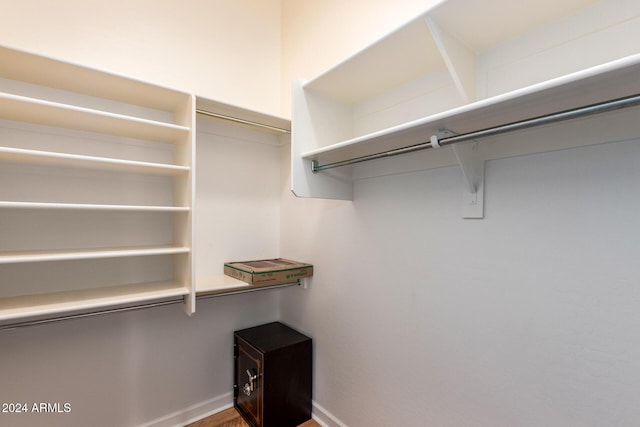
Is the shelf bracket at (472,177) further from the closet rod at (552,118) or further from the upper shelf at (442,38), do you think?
the upper shelf at (442,38)

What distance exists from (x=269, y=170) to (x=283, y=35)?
1.01 meters

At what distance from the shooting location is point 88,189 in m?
1.53

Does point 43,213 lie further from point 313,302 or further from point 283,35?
point 283,35

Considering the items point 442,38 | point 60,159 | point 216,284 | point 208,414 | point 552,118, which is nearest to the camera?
point 552,118

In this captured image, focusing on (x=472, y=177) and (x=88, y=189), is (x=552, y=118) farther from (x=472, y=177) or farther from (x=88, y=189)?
(x=88, y=189)

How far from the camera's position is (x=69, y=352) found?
1497 millimetres

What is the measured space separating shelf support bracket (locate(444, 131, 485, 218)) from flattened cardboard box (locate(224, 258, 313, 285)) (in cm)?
103

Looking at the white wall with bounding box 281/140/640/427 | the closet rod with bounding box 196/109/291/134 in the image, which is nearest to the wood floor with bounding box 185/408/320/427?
the white wall with bounding box 281/140/640/427

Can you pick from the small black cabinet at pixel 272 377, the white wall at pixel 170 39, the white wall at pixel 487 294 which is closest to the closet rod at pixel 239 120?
the white wall at pixel 170 39

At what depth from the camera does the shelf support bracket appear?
1.09 m

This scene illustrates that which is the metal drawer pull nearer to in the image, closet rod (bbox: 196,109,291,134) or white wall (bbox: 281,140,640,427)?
white wall (bbox: 281,140,640,427)

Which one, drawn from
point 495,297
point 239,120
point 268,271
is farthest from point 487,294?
point 239,120

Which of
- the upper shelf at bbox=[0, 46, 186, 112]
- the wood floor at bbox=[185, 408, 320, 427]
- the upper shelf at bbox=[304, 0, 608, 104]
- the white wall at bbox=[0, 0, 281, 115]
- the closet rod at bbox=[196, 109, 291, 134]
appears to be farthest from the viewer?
the wood floor at bbox=[185, 408, 320, 427]

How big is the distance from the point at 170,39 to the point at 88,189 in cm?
99
